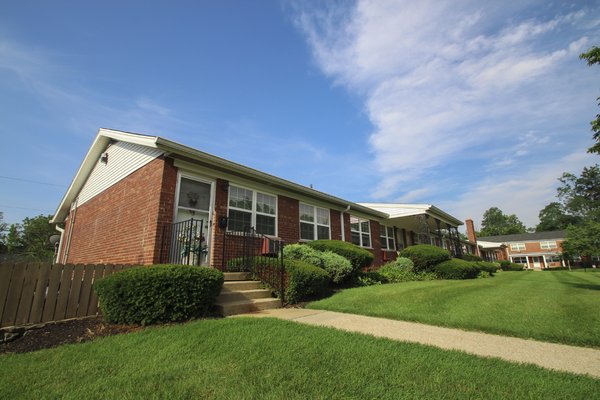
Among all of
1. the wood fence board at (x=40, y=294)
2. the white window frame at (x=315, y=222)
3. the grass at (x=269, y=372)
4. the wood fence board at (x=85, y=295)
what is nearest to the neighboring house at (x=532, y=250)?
the white window frame at (x=315, y=222)

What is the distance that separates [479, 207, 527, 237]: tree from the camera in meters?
87.1

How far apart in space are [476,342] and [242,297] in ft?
14.7

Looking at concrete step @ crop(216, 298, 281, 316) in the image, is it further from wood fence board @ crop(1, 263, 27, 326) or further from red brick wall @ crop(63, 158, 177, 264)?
wood fence board @ crop(1, 263, 27, 326)

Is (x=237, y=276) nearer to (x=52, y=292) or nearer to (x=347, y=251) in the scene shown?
(x=52, y=292)

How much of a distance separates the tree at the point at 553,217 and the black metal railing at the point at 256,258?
87001 mm

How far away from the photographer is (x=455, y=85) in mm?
9906

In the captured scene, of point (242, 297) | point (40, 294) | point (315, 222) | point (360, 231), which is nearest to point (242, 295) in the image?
point (242, 297)

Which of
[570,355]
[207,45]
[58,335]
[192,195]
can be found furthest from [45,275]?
[570,355]

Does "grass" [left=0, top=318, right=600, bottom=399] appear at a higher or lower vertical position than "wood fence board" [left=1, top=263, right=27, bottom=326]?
lower

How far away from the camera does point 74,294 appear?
5617 mm

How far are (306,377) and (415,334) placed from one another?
7.71ft

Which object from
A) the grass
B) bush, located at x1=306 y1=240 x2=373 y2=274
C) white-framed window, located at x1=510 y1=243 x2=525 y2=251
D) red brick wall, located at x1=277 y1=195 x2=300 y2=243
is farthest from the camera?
white-framed window, located at x1=510 y1=243 x2=525 y2=251

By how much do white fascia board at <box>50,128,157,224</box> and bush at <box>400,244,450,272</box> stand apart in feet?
39.5

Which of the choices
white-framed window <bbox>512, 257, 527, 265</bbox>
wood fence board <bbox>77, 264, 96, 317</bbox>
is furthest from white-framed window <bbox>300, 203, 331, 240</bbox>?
white-framed window <bbox>512, 257, 527, 265</bbox>
